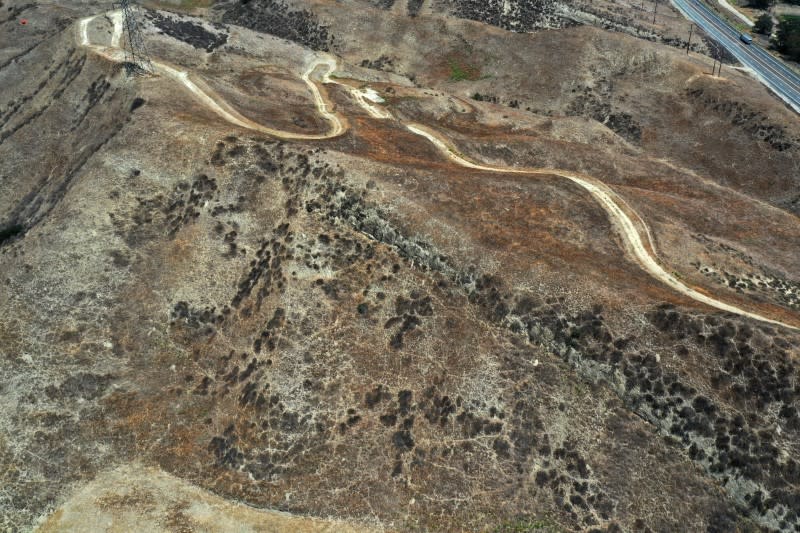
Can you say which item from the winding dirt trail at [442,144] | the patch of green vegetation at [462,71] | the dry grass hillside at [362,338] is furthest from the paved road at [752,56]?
the winding dirt trail at [442,144]

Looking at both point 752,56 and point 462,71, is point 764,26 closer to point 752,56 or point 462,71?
point 752,56

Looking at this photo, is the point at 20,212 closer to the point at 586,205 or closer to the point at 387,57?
the point at 586,205

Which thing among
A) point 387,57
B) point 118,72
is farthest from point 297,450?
point 387,57

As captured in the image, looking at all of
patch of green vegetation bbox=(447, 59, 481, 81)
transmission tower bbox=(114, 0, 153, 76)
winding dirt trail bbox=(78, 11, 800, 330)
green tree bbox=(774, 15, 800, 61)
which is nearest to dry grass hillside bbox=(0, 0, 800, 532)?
winding dirt trail bbox=(78, 11, 800, 330)

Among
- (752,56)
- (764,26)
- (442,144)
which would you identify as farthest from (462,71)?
(764,26)

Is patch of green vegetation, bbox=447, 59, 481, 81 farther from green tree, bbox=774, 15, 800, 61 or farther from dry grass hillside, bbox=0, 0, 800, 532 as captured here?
green tree, bbox=774, 15, 800, 61

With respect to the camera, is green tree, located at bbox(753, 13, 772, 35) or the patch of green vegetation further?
green tree, located at bbox(753, 13, 772, 35)
